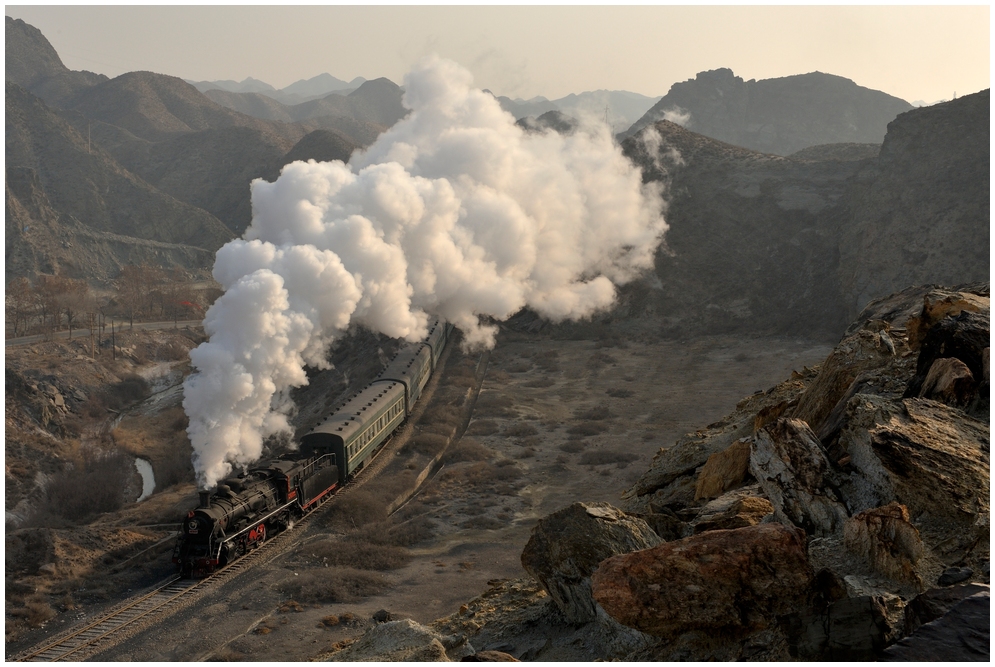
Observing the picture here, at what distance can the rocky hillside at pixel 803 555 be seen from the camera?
6.42 meters

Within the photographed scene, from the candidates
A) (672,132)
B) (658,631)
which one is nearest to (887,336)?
(658,631)

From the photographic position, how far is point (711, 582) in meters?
7.21

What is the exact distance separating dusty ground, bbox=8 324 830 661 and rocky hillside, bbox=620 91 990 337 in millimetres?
6079

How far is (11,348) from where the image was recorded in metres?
51.4

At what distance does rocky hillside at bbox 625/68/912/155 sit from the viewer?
511 feet

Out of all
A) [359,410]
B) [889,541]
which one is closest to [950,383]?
[889,541]

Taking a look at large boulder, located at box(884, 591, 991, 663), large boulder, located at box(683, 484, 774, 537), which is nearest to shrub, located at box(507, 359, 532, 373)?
large boulder, located at box(683, 484, 774, 537)

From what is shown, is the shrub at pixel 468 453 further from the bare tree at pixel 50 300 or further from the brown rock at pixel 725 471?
the bare tree at pixel 50 300

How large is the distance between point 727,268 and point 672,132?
75.5 ft

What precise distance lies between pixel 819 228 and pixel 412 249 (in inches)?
1601

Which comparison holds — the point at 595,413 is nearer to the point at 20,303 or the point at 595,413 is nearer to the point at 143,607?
the point at 143,607

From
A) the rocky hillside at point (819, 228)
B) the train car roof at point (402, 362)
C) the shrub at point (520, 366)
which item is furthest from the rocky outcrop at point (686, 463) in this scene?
the rocky hillside at point (819, 228)

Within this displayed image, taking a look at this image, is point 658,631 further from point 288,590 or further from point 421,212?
point 421,212

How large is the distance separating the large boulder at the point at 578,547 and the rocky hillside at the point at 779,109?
154m
